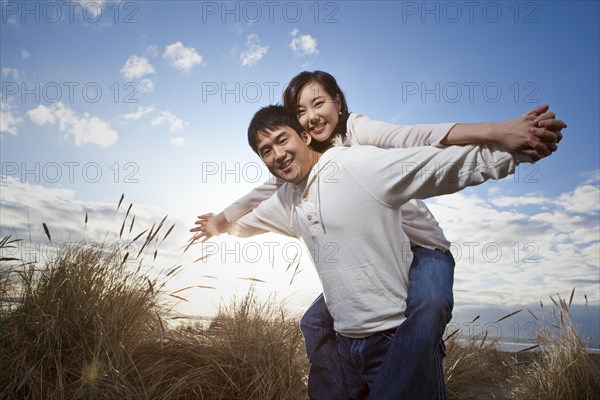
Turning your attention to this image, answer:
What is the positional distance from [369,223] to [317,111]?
5.42ft

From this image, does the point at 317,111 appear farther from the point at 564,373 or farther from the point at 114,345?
the point at 564,373

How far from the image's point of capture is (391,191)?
5.82 feet

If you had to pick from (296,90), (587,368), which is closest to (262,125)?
(296,90)

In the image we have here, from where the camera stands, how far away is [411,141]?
204 centimetres

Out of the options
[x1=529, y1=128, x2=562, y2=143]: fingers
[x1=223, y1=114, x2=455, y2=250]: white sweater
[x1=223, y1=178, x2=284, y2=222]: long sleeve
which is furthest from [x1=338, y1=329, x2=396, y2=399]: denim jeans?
[x1=223, y1=178, x2=284, y2=222]: long sleeve

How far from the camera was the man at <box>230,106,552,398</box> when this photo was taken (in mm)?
1631

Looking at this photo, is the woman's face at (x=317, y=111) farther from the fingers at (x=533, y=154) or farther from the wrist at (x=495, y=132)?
the fingers at (x=533, y=154)

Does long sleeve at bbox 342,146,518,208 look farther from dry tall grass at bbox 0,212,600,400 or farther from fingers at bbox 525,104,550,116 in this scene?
dry tall grass at bbox 0,212,600,400

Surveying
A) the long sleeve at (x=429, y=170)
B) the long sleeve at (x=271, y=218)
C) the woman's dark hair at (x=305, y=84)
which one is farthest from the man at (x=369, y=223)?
the woman's dark hair at (x=305, y=84)

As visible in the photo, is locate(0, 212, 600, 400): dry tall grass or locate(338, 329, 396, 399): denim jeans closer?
locate(338, 329, 396, 399): denim jeans

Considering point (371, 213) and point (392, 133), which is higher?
point (392, 133)

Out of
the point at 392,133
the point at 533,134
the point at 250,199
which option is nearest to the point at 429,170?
the point at 533,134

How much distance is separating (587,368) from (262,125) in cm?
329

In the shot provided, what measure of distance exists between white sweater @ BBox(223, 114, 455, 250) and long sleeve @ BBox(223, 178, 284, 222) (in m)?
0.64
